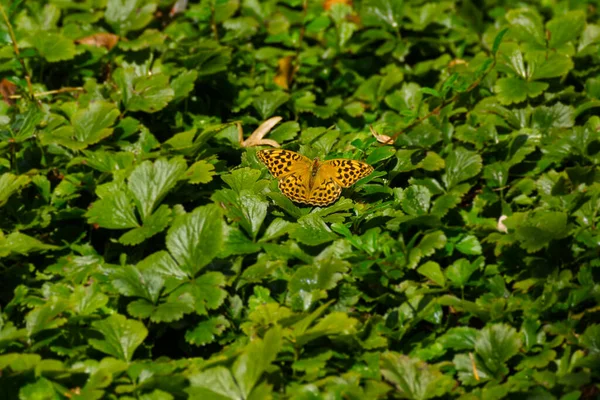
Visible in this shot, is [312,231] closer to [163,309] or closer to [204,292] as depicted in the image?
[204,292]

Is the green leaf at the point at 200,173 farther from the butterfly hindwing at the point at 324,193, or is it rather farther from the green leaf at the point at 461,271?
the green leaf at the point at 461,271

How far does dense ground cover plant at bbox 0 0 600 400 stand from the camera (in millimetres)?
2395

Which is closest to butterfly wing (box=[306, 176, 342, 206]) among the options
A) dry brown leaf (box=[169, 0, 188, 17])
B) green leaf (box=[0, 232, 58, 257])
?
green leaf (box=[0, 232, 58, 257])

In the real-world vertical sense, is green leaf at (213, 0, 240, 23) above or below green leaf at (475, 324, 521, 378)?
above

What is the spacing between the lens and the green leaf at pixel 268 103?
3.66 metres

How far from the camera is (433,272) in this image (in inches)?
110

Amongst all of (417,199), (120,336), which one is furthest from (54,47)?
(417,199)

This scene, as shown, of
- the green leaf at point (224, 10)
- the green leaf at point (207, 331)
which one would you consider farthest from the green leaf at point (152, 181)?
the green leaf at point (224, 10)

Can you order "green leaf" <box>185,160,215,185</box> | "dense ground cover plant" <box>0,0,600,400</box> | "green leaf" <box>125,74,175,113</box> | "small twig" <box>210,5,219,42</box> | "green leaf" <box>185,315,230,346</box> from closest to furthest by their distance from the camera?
"dense ground cover plant" <box>0,0,600,400</box>
"green leaf" <box>185,315,230,346</box>
"green leaf" <box>185,160,215,185</box>
"green leaf" <box>125,74,175,113</box>
"small twig" <box>210,5,219,42</box>

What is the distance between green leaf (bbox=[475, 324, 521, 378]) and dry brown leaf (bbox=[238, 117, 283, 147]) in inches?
50.4

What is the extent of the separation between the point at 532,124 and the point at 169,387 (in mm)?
2179

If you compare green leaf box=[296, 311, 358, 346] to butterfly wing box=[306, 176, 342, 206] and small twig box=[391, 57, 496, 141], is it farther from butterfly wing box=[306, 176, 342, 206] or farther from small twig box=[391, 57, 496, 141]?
small twig box=[391, 57, 496, 141]

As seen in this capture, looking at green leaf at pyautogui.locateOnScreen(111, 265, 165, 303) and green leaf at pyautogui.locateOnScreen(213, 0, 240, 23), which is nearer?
green leaf at pyautogui.locateOnScreen(111, 265, 165, 303)

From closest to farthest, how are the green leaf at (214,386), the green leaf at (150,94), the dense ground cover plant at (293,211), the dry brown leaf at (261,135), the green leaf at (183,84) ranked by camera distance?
the green leaf at (214,386)
the dense ground cover plant at (293,211)
the dry brown leaf at (261,135)
the green leaf at (150,94)
the green leaf at (183,84)
